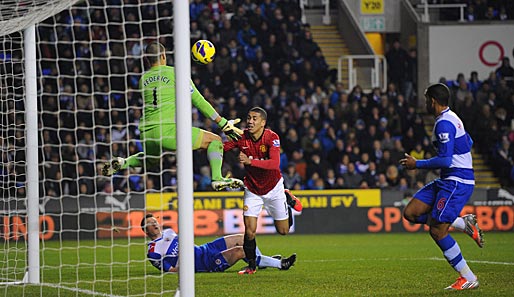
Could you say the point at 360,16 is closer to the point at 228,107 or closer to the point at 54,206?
the point at 228,107

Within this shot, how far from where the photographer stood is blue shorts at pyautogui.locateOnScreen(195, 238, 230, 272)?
1132cm

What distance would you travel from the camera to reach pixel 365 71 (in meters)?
27.0

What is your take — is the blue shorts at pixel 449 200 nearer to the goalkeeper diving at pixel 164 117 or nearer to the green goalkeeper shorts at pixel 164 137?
the goalkeeper diving at pixel 164 117

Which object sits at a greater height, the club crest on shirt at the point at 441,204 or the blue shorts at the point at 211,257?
the club crest on shirt at the point at 441,204

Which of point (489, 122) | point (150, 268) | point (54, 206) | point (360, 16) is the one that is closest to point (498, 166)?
point (489, 122)

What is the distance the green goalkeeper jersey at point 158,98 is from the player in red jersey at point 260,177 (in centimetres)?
110

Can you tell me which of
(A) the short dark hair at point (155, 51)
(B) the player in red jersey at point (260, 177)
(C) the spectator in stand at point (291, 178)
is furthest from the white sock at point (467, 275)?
(C) the spectator in stand at point (291, 178)

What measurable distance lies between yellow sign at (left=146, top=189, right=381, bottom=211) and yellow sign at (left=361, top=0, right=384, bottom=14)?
9.04 m

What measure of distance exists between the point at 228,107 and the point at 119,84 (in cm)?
260

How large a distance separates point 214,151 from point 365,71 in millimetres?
16794

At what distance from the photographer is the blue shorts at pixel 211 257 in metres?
11.3

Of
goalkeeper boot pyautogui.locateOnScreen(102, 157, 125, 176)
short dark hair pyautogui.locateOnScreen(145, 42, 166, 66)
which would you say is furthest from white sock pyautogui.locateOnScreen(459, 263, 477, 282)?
goalkeeper boot pyautogui.locateOnScreen(102, 157, 125, 176)

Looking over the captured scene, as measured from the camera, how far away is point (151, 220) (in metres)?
11.2

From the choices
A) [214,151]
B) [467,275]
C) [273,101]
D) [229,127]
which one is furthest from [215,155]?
[273,101]
